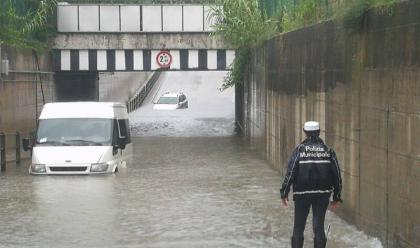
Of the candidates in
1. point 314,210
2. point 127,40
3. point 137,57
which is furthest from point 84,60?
point 314,210

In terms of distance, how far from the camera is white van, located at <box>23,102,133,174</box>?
729 inches

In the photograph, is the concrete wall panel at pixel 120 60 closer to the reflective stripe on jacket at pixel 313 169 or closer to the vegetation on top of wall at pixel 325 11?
the vegetation on top of wall at pixel 325 11

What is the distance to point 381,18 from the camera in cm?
1026

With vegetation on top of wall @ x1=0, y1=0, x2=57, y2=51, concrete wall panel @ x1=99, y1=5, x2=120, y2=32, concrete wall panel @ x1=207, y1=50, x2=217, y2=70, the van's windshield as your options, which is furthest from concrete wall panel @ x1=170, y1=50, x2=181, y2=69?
the van's windshield

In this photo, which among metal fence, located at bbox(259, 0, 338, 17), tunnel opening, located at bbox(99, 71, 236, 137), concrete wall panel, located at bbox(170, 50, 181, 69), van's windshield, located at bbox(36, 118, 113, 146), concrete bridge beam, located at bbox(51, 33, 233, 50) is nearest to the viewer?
metal fence, located at bbox(259, 0, 338, 17)

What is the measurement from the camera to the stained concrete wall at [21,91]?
2564cm

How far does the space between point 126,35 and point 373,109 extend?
2591 cm

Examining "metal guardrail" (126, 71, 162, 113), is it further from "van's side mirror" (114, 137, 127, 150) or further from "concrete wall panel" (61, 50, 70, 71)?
"van's side mirror" (114, 137, 127, 150)

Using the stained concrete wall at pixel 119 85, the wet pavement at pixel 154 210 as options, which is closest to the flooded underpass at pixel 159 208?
the wet pavement at pixel 154 210

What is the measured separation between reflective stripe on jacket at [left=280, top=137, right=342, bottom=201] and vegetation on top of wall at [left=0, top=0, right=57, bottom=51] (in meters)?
19.7

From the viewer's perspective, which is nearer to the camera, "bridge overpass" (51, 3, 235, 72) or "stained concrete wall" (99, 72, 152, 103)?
"bridge overpass" (51, 3, 235, 72)

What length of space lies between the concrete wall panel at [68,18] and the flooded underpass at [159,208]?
11029 mm

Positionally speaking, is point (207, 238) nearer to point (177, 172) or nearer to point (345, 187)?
point (345, 187)

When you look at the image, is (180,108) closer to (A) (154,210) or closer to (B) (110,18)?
(B) (110,18)
